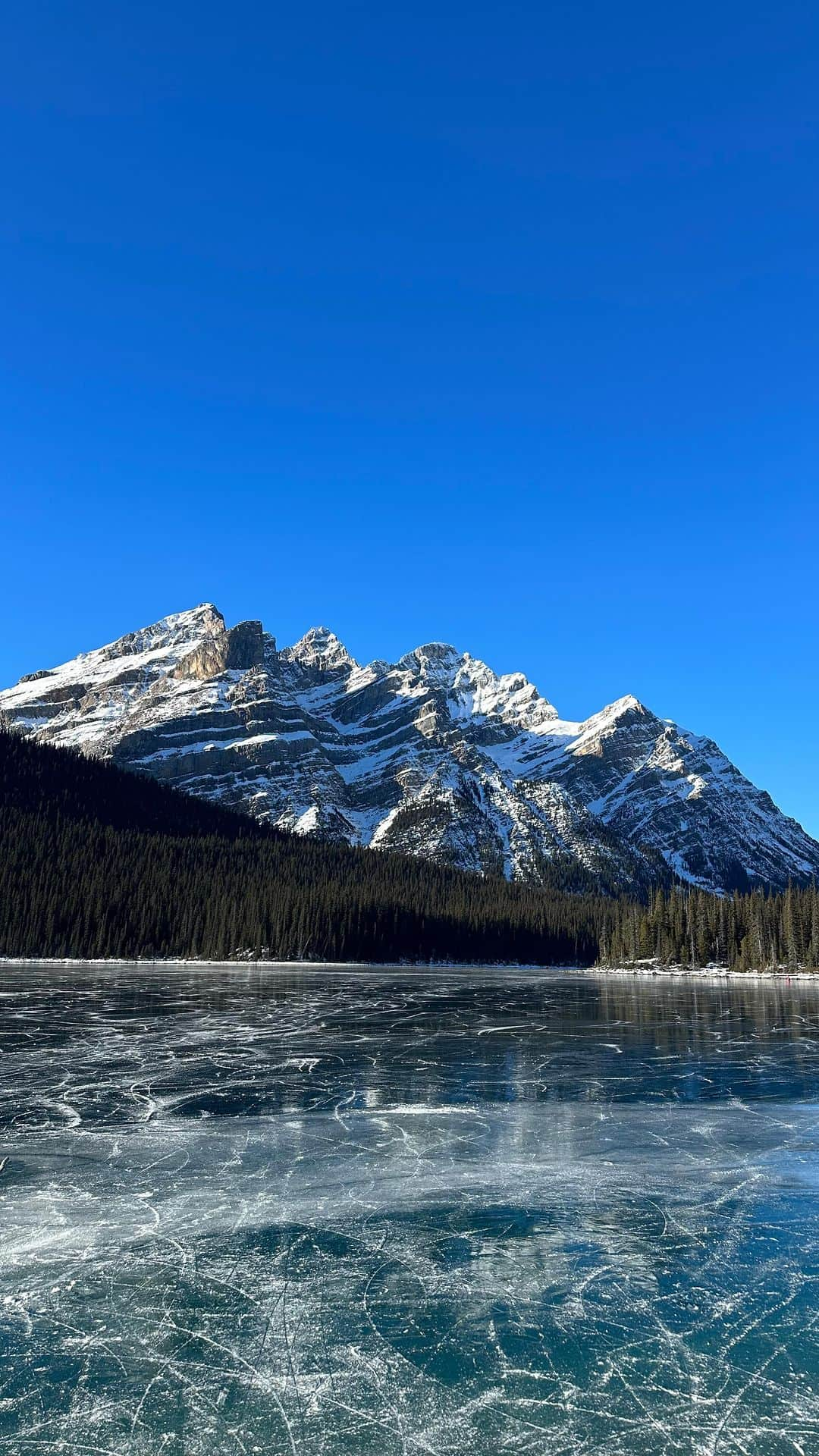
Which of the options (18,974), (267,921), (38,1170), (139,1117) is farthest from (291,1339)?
(267,921)

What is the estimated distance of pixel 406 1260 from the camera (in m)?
13.1

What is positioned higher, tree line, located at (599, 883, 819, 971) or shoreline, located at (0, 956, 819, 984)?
tree line, located at (599, 883, 819, 971)

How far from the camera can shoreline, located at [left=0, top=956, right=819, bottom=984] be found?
113188mm

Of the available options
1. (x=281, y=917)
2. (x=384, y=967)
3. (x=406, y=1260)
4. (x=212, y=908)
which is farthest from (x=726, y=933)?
(x=406, y=1260)

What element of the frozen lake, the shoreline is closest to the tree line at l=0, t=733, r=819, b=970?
the shoreline

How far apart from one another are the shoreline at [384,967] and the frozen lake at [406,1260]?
88.9m

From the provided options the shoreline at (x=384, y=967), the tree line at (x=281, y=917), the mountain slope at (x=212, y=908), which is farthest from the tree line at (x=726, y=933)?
the mountain slope at (x=212, y=908)

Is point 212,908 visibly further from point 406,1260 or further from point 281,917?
point 406,1260

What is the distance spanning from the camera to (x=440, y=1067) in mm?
31000

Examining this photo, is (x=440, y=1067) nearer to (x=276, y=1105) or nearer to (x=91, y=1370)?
(x=276, y=1105)

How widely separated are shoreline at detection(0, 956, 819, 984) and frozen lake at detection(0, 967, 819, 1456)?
88863 millimetres

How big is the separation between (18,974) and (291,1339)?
88.1m

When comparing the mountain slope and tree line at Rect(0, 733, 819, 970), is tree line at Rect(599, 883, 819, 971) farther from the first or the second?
the mountain slope

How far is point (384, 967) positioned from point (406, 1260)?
12458 cm
